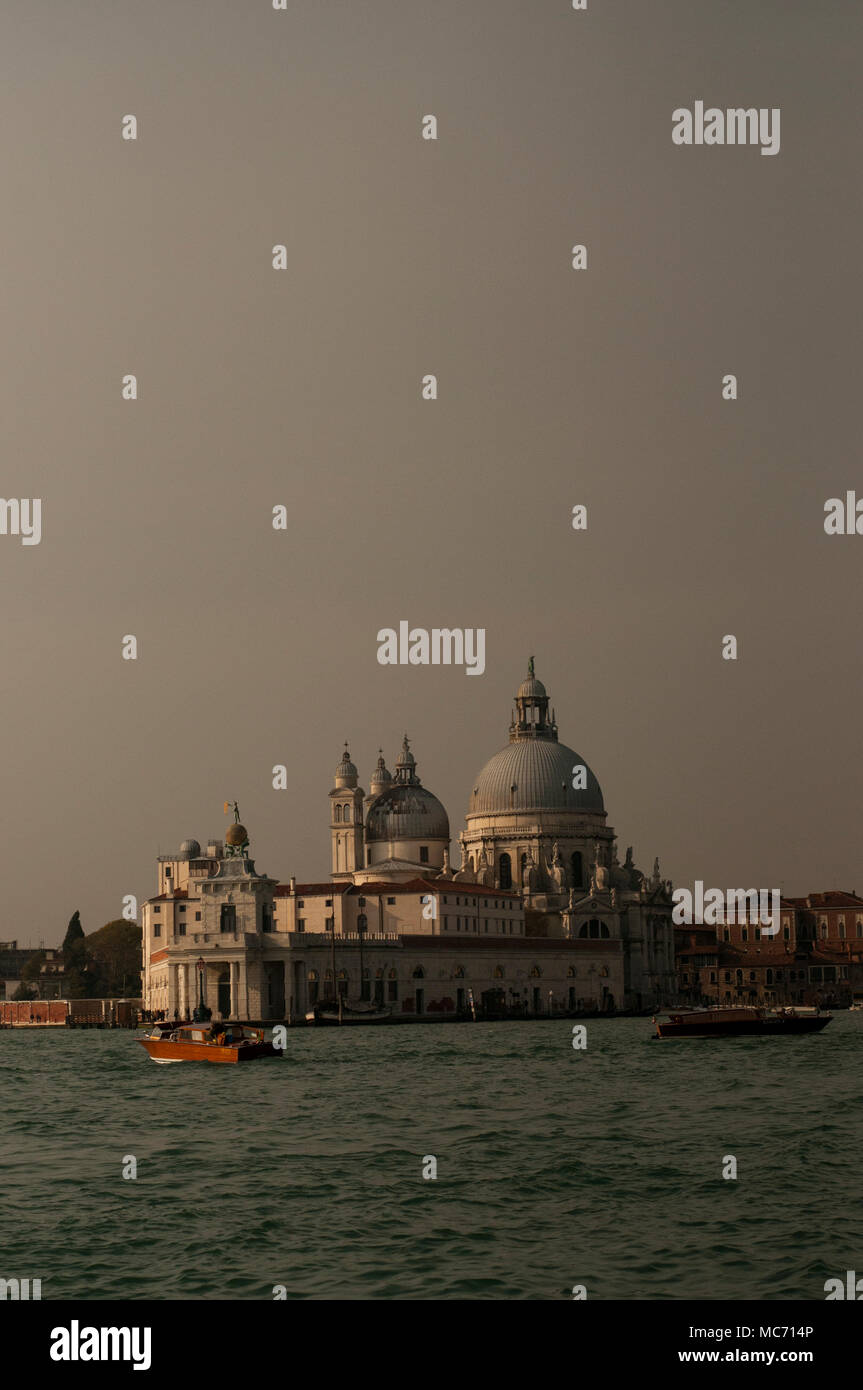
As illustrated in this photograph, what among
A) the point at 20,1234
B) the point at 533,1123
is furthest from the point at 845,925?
the point at 20,1234

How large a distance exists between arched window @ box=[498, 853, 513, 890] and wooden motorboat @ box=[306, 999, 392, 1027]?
23.7 m

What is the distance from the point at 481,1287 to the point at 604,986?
84.6 metres

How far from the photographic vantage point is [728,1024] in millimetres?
56469

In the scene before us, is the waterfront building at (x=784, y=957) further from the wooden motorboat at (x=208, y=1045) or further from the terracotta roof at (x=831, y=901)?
the wooden motorboat at (x=208, y=1045)

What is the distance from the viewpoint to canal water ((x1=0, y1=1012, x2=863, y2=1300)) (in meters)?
15.7

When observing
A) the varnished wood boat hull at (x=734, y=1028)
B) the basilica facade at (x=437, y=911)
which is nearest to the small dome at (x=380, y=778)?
the basilica facade at (x=437, y=911)

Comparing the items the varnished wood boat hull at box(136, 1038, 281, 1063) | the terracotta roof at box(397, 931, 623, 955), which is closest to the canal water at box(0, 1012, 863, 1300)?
the varnished wood boat hull at box(136, 1038, 281, 1063)

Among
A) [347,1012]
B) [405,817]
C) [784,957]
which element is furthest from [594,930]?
[347,1012]

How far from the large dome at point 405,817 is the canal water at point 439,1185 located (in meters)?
65.1

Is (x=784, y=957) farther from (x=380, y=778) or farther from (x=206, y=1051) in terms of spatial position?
(x=206, y=1051)

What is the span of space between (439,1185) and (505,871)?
85306 mm

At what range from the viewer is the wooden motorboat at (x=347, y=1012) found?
77750 mm

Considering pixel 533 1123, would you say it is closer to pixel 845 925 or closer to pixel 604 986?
pixel 604 986
